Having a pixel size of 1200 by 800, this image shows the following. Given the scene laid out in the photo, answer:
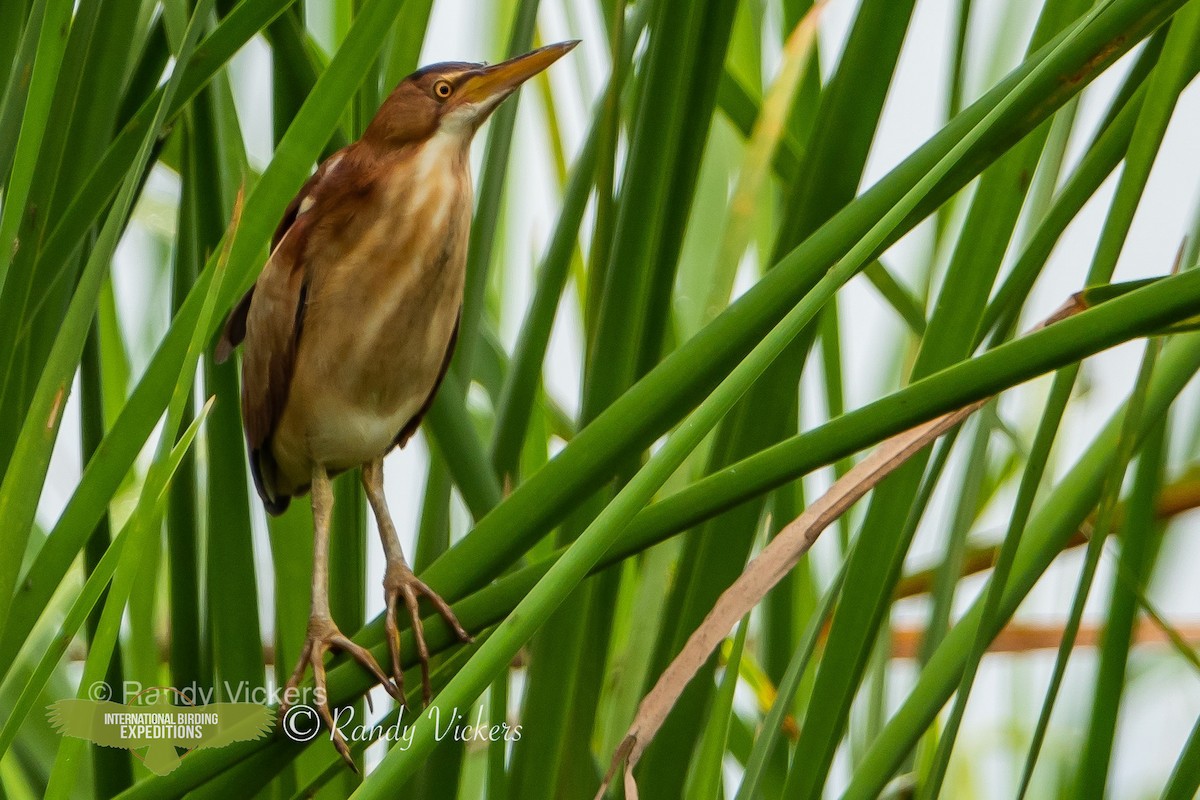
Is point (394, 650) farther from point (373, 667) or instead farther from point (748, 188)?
point (748, 188)

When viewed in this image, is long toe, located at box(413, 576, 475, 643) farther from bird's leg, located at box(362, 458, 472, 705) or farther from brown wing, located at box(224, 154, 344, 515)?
brown wing, located at box(224, 154, 344, 515)

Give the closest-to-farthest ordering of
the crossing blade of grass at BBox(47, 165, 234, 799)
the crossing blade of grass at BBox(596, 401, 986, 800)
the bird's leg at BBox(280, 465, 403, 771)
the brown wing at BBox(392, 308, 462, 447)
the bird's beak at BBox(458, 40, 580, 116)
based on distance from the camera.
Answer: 1. the crossing blade of grass at BBox(47, 165, 234, 799)
2. the crossing blade of grass at BBox(596, 401, 986, 800)
3. the bird's leg at BBox(280, 465, 403, 771)
4. the bird's beak at BBox(458, 40, 580, 116)
5. the brown wing at BBox(392, 308, 462, 447)

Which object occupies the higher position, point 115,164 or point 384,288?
point 384,288

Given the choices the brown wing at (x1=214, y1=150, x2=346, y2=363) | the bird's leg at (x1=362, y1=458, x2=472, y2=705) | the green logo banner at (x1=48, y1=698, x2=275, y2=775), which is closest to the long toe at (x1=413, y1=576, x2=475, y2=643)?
the bird's leg at (x1=362, y1=458, x2=472, y2=705)

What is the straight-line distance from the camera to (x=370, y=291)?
2.94ft

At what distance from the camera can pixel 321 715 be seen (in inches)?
25.8

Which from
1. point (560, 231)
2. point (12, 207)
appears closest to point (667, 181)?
point (560, 231)

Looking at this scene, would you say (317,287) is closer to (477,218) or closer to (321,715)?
(477,218)

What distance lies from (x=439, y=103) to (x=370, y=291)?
145 mm

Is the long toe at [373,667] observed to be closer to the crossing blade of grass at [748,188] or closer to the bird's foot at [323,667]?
the bird's foot at [323,667]

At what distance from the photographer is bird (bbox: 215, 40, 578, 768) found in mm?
871

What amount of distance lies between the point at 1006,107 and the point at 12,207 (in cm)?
43

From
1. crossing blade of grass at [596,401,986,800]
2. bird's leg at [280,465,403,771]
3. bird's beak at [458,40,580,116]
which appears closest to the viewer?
crossing blade of grass at [596,401,986,800]

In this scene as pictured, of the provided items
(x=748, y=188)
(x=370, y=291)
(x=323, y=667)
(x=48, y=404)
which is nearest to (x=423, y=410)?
(x=370, y=291)
